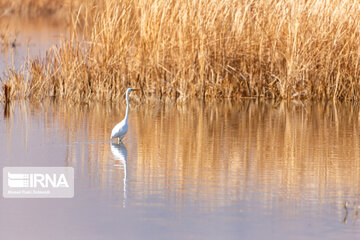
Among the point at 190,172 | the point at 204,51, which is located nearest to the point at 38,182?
the point at 190,172

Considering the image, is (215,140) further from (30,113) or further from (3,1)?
(3,1)

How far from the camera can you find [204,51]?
488 inches

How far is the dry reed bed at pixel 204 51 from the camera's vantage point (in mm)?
12414

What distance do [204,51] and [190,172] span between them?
217 inches

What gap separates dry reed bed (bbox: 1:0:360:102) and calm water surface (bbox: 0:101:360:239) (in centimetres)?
92

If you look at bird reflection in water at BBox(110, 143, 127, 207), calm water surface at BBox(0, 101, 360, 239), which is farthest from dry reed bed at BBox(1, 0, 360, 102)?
bird reflection in water at BBox(110, 143, 127, 207)

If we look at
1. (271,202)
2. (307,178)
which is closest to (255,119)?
(307,178)

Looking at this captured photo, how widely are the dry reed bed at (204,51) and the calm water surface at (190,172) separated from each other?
92 cm

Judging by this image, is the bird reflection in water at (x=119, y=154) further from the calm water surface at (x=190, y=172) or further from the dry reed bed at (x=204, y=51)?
the dry reed bed at (x=204, y=51)

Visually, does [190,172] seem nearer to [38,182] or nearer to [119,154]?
[119,154]

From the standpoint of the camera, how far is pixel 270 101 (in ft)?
42.8

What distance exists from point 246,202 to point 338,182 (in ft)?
3.78

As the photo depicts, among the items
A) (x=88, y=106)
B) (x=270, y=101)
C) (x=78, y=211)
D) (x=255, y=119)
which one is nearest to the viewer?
(x=78, y=211)

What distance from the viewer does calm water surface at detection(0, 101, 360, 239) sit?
17.5 ft
